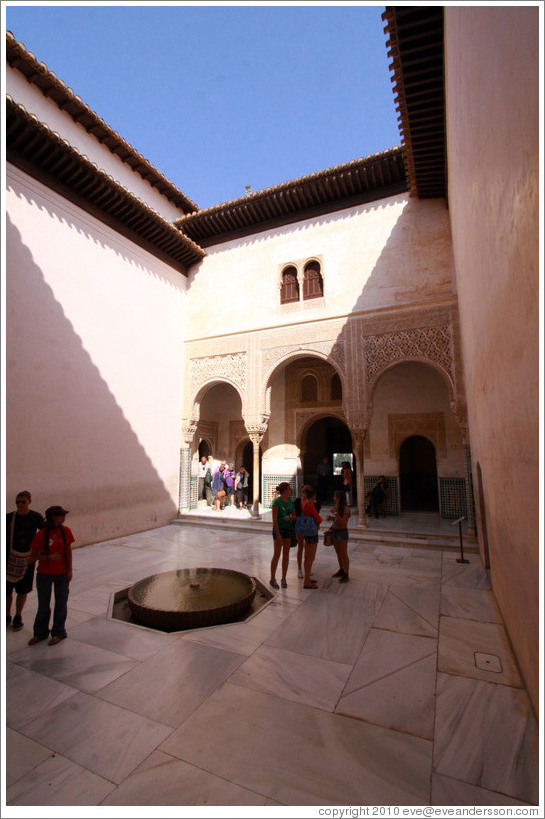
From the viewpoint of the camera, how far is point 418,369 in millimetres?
9328

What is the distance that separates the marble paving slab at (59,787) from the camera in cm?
172

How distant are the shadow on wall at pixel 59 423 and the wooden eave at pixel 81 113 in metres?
2.84

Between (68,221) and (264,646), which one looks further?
(68,221)

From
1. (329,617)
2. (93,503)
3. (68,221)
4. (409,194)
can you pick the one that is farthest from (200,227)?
(329,617)

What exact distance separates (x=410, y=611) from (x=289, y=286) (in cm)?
737

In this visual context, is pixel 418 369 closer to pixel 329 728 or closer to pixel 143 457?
pixel 143 457

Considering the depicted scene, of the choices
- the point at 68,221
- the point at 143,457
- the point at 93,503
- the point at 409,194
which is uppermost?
the point at 409,194

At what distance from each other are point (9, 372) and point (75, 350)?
1.28 m

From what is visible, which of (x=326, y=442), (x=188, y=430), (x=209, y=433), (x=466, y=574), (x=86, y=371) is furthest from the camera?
(x=326, y=442)

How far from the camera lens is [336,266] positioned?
8.70 m

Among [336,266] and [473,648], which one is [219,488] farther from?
[473,648]

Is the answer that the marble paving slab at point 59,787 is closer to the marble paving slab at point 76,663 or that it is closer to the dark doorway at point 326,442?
the marble paving slab at point 76,663

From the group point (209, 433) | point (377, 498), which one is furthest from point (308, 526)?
point (209, 433)

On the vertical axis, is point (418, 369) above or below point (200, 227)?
below
